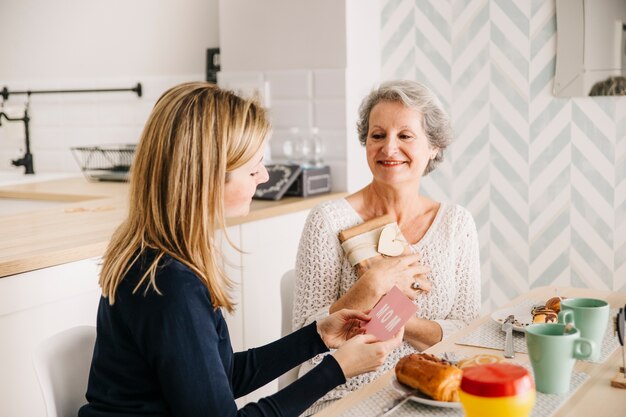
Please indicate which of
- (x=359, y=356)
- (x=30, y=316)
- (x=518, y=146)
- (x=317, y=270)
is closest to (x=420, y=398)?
(x=359, y=356)

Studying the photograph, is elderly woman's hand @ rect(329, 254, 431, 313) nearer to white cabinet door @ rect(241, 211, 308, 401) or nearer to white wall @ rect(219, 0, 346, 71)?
white cabinet door @ rect(241, 211, 308, 401)

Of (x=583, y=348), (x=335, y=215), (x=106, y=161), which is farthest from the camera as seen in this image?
(x=106, y=161)

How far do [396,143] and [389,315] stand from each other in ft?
2.37

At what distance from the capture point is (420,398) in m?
1.21

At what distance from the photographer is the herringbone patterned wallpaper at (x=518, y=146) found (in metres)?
2.89

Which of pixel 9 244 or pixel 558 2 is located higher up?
pixel 558 2

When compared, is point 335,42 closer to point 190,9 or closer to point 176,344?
point 190,9

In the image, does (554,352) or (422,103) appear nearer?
(554,352)

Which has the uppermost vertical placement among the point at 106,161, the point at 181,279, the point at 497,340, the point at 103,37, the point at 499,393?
the point at 103,37

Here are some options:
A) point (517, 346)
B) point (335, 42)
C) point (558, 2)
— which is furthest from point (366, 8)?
point (517, 346)

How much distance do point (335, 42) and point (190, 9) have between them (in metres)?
0.81

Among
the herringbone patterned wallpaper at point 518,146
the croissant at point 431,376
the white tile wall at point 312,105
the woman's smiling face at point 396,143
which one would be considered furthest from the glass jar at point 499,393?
the white tile wall at point 312,105

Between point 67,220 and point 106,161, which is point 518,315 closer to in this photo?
point 67,220

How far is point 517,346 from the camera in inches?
60.8
